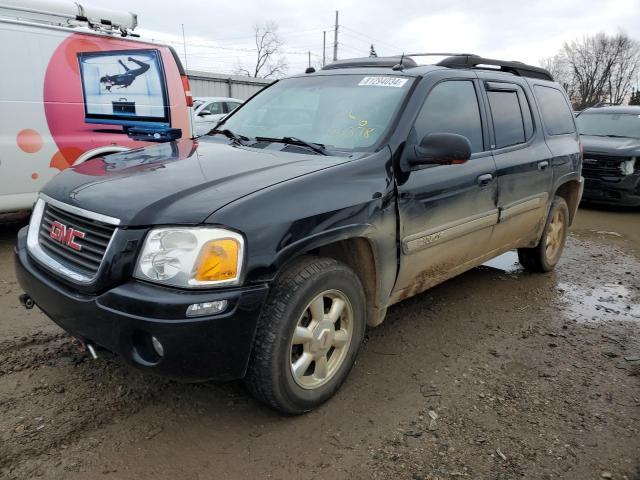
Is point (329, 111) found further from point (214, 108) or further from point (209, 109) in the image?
point (214, 108)

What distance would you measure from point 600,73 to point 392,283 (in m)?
71.8

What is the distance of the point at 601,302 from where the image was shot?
4.43m

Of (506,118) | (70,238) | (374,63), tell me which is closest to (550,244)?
(506,118)

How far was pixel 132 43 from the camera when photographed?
5.70 meters

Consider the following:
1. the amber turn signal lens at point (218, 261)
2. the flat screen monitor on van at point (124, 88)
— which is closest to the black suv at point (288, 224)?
the amber turn signal lens at point (218, 261)

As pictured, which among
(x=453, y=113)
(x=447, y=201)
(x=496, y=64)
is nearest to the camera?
(x=447, y=201)

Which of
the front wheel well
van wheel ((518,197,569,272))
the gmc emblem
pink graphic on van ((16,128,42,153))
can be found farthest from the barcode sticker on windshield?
pink graphic on van ((16,128,42,153))

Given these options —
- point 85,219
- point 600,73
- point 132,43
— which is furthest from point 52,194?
point 600,73

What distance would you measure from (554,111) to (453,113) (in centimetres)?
190

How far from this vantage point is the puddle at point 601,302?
4098 millimetres

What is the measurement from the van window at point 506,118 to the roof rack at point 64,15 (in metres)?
4.23

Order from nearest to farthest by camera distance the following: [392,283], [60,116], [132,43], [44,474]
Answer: [44,474], [392,283], [60,116], [132,43]

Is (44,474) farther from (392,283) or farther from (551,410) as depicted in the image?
(551,410)

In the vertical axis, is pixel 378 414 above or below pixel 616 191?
below
